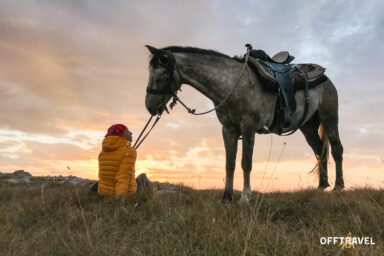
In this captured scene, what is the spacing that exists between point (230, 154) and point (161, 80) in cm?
202

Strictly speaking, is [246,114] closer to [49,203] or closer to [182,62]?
[182,62]

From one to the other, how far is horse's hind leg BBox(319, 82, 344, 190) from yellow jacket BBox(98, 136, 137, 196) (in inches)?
200

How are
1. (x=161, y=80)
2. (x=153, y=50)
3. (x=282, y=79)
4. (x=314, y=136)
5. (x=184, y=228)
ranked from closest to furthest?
(x=184, y=228) < (x=153, y=50) < (x=161, y=80) < (x=282, y=79) < (x=314, y=136)

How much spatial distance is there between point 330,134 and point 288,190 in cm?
185

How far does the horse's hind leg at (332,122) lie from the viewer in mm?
7934

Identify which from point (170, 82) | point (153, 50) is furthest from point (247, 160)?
point (153, 50)

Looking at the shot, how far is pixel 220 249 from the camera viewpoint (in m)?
3.02

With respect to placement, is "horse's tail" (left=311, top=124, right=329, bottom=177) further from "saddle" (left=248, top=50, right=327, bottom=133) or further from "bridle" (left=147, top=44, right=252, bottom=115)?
"bridle" (left=147, top=44, right=252, bottom=115)

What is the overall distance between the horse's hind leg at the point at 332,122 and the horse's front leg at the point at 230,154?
10.4 ft

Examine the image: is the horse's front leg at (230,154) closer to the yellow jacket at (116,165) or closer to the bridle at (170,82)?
the bridle at (170,82)

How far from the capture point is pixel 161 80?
5.66 metres

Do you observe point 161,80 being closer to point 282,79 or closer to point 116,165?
point 116,165

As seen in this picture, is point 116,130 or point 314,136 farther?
point 314,136

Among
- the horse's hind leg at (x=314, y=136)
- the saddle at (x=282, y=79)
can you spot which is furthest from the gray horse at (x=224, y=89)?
the horse's hind leg at (x=314, y=136)
